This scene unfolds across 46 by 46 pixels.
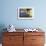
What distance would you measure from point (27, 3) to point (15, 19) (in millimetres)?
655

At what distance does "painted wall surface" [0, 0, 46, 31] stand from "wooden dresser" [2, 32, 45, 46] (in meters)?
0.56

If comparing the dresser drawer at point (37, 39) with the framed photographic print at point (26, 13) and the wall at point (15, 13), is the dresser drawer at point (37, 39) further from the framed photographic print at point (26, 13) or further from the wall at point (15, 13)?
the framed photographic print at point (26, 13)

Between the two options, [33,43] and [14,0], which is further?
[14,0]

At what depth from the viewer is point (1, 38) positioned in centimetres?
409

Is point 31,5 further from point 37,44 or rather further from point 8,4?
point 37,44

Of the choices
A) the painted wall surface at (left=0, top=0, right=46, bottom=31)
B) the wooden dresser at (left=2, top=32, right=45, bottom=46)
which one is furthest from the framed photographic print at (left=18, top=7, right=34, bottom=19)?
the wooden dresser at (left=2, top=32, right=45, bottom=46)

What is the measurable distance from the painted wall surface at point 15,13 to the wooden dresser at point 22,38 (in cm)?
56

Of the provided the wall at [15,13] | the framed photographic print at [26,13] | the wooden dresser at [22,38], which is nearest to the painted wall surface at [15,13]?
the wall at [15,13]

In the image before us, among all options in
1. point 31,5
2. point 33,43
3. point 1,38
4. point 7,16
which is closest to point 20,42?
point 33,43

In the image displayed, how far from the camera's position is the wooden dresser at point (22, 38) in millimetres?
3764

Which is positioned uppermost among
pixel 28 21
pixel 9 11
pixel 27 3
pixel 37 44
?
pixel 27 3

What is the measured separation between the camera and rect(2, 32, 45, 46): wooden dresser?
3.76m

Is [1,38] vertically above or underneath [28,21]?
underneath

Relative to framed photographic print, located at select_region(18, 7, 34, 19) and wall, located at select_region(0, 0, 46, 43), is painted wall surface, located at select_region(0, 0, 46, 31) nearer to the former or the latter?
wall, located at select_region(0, 0, 46, 43)
